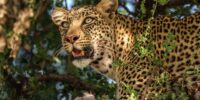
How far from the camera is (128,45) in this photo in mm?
9297

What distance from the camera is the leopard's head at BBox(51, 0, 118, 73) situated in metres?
9.28

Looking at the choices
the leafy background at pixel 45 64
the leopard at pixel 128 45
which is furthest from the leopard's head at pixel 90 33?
the leafy background at pixel 45 64

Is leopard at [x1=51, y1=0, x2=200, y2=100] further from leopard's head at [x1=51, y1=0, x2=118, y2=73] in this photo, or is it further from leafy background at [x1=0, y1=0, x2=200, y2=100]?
leafy background at [x1=0, y1=0, x2=200, y2=100]

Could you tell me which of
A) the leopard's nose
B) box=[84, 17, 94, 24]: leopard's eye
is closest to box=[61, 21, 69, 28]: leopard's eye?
box=[84, 17, 94, 24]: leopard's eye

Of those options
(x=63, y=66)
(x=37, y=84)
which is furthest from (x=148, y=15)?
(x=63, y=66)

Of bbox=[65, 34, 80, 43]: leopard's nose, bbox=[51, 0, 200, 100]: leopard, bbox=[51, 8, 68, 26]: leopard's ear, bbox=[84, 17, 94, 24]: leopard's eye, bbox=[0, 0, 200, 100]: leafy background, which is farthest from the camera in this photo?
bbox=[0, 0, 200, 100]: leafy background

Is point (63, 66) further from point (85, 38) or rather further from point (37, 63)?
point (85, 38)

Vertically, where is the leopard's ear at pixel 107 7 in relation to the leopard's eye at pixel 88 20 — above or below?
above

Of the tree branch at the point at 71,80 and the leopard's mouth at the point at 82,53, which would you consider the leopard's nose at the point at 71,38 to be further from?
the tree branch at the point at 71,80

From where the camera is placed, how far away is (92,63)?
380 inches

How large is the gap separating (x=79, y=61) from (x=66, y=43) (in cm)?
30

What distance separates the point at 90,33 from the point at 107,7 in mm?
448

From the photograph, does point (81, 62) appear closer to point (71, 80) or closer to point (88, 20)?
point (88, 20)

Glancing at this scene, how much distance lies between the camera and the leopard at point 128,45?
861cm
